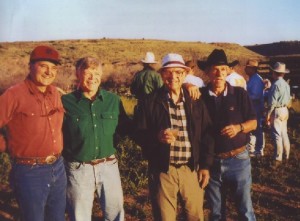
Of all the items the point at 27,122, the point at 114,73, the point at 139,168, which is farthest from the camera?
the point at 114,73

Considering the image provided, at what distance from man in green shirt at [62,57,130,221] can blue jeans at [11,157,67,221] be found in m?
0.16

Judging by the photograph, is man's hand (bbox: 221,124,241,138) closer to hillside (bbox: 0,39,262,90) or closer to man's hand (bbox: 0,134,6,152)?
man's hand (bbox: 0,134,6,152)

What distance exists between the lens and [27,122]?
3.54m

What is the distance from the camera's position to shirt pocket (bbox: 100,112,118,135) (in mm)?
3965

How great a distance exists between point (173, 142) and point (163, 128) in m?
0.17

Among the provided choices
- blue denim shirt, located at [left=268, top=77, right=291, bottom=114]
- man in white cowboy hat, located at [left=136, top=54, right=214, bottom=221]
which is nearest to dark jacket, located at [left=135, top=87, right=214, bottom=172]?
man in white cowboy hat, located at [left=136, top=54, right=214, bottom=221]

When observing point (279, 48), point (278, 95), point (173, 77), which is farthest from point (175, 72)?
point (279, 48)

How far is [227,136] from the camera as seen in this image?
164 inches

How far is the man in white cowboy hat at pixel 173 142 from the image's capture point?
389 cm

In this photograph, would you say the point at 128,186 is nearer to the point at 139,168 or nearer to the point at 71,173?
the point at 139,168

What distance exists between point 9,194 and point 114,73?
17019 mm

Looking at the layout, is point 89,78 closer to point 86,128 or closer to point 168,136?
point 86,128

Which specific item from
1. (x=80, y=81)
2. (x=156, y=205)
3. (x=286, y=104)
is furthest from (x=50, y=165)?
(x=286, y=104)

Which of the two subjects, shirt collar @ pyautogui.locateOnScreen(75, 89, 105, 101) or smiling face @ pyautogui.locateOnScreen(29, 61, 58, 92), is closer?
smiling face @ pyautogui.locateOnScreen(29, 61, 58, 92)
